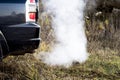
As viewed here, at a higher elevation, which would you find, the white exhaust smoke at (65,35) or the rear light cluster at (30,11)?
the rear light cluster at (30,11)

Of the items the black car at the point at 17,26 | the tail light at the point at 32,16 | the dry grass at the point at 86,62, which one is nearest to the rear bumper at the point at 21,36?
the black car at the point at 17,26

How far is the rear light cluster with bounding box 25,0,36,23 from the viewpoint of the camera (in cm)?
607

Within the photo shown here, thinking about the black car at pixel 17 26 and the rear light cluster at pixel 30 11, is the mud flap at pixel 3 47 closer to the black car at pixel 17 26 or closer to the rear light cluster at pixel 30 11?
the black car at pixel 17 26

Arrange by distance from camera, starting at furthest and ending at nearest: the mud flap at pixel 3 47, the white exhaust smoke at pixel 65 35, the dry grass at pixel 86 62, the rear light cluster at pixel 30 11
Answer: the white exhaust smoke at pixel 65 35 → the dry grass at pixel 86 62 → the rear light cluster at pixel 30 11 → the mud flap at pixel 3 47

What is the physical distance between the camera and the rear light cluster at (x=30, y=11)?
6.07m

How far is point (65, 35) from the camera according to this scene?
832 centimetres

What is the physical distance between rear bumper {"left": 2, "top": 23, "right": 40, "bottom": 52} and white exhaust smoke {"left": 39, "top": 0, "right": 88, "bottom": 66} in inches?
72.1

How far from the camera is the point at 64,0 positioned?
27.5ft

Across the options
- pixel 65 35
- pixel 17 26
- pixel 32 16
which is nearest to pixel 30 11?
pixel 32 16

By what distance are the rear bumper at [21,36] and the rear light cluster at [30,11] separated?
92mm

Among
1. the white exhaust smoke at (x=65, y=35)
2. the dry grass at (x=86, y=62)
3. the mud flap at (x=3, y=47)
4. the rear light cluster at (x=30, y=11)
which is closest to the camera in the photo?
the mud flap at (x=3, y=47)

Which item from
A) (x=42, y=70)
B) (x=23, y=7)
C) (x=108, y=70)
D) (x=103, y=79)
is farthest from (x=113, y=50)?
(x=23, y=7)

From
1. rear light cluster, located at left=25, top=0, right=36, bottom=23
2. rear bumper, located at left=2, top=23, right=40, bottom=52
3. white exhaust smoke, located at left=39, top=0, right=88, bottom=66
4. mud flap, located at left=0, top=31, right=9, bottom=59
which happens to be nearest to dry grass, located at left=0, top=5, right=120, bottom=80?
white exhaust smoke, located at left=39, top=0, right=88, bottom=66

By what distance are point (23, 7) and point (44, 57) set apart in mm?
2218
